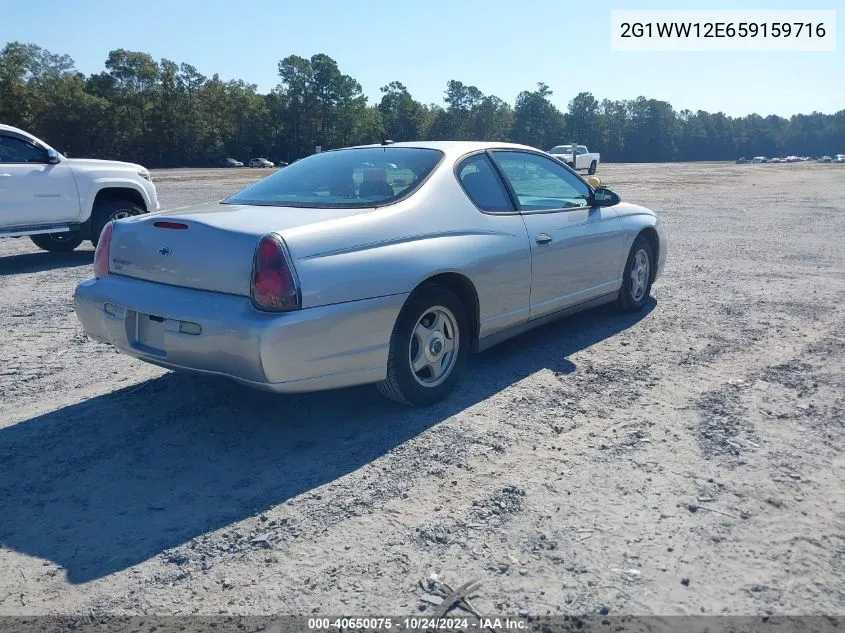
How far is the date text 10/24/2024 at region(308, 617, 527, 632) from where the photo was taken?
246 centimetres

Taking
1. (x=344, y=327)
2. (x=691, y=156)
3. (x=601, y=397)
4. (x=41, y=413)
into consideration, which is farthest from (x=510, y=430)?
(x=691, y=156)

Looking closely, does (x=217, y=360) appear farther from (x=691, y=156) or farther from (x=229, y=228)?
(x=691, y=156)

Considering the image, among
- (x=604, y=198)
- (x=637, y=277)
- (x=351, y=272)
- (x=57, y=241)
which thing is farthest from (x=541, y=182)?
(x=57, y=241)

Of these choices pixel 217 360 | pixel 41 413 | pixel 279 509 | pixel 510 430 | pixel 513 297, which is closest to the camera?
pixel 279 509

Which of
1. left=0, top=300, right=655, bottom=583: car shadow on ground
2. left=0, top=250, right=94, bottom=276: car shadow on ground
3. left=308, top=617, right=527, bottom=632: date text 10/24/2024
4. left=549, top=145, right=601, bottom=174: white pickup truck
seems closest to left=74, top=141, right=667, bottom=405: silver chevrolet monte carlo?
left=0, top=300, right=655, bottom=583: car shadow on ground

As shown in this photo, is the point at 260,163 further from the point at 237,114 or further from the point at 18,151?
the point at 18,151

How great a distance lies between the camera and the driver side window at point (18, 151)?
9.52 m

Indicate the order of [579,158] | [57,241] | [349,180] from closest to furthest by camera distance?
[349,180] < [57,241] < [579,158]

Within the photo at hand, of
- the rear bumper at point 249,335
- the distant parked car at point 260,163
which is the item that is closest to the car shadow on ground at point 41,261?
the rear bumper at point 249,335

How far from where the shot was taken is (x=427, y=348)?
14.2 feet

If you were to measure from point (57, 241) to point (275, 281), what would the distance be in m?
8.48

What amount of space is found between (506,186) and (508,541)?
8.95ft

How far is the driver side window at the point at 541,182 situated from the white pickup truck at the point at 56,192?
22.1 feet

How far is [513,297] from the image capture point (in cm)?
484
